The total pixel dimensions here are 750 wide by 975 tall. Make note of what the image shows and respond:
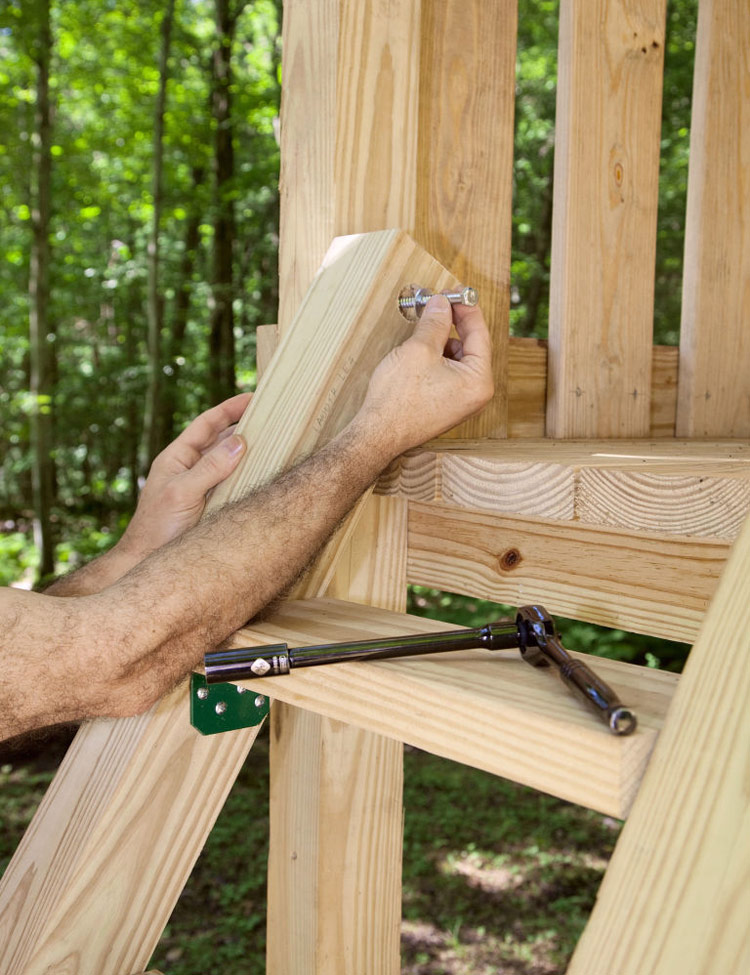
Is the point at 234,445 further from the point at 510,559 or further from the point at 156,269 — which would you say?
the point at 156,269

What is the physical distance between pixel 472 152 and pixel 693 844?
1.20 metres

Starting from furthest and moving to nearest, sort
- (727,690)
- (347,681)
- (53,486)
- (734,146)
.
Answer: (53,486) < (734,146) < (347,681) < (727,690)

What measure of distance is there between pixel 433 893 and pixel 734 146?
285 cm

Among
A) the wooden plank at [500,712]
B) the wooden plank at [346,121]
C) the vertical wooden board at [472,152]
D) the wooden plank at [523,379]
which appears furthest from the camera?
the wooden plank at [523,379]

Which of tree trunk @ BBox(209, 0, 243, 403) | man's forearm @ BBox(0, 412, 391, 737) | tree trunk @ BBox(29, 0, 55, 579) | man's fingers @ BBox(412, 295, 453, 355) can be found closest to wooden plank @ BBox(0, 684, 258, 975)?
man's forearm @ BBox(0, 412, 391, 737)

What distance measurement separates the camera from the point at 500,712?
68 centimetres

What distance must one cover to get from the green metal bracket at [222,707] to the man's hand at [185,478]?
264 mm

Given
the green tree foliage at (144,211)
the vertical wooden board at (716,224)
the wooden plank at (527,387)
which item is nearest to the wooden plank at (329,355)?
the wooden plank at (527,387)

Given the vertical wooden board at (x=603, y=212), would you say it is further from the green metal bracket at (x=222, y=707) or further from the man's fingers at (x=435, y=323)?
the green metal bracket at (x=222, y=707)

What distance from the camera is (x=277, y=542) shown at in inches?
40.9

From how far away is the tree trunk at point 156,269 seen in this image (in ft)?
27.8

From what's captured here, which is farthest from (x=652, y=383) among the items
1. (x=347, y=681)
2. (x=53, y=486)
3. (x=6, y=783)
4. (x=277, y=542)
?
(x=53, y=486)

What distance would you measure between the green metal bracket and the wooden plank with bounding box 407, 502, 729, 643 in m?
0.36

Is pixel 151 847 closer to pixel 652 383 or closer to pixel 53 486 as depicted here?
pixel 652 383
